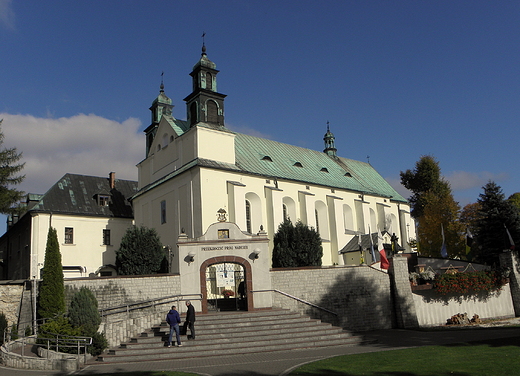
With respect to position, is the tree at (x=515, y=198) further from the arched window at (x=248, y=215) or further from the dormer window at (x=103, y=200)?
the dormer window at (x=103, y=200)

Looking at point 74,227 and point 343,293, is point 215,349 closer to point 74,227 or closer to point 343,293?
point 343,293

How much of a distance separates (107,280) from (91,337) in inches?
183

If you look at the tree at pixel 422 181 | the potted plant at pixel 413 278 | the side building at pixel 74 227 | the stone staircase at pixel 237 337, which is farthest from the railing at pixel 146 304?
the tree at pixel 422 181

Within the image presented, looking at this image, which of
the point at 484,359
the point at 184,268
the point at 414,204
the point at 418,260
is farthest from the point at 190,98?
the point at 414,204

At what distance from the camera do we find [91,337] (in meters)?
15.6

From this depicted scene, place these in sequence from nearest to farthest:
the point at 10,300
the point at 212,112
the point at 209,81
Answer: the point at 10,300 < the point at 212,112 < the point at 209,81

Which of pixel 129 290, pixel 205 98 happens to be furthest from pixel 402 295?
pixel 205 98

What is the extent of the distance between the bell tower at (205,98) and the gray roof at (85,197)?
10579mm

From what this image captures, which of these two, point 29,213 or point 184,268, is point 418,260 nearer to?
point 184,268

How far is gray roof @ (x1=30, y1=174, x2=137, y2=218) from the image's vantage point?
36000 mm

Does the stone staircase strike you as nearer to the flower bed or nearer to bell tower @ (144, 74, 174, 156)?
the flower bed

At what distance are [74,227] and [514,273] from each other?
29.8 metres

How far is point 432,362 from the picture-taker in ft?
40.1

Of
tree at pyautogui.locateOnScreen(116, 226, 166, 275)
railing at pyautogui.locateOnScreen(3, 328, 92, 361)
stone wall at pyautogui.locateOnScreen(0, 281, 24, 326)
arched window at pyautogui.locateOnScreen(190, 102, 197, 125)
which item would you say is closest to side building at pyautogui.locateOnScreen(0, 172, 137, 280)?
tree at pyautogui.locateOnScreen(116, 226, 166, 275)
